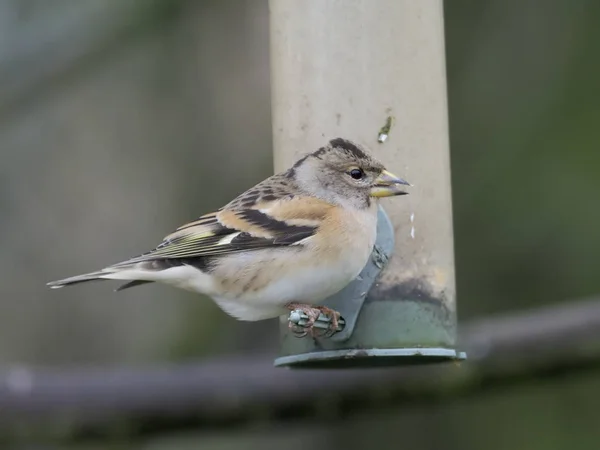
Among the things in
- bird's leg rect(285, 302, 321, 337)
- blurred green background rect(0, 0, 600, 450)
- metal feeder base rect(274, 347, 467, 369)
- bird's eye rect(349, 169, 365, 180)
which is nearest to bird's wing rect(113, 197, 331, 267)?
bird's eye rect(349, 169, 365, 180)

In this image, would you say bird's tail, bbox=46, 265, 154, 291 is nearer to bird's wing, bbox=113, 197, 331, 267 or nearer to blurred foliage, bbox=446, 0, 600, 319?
bird's wing, bbox=113, 197, 331, 267

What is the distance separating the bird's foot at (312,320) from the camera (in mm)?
6148

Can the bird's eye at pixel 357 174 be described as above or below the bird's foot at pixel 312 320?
above

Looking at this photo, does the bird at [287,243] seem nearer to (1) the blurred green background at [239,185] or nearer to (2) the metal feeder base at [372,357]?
(2) the metal feeder base at [372,357]

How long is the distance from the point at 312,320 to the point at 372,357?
1.67 feet

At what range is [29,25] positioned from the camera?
29.2 ft

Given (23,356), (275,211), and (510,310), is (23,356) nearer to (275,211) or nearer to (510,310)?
(510,310)

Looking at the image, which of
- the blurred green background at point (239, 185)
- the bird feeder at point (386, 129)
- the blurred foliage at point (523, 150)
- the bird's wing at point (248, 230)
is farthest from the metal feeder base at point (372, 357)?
the blurred foliage at point (523, 150)

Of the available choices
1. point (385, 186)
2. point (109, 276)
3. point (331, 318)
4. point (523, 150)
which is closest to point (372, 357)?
point (331, 318)

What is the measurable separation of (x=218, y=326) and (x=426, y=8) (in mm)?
4383

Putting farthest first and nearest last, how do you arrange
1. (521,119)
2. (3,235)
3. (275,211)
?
(3,235)
(521,119)
(275,211)

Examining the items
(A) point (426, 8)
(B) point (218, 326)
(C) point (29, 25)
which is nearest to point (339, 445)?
(B) point (218, 326)

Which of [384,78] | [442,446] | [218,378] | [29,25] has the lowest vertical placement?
[442,446]

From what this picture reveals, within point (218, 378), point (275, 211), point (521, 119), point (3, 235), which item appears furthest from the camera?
point (3, 235)
